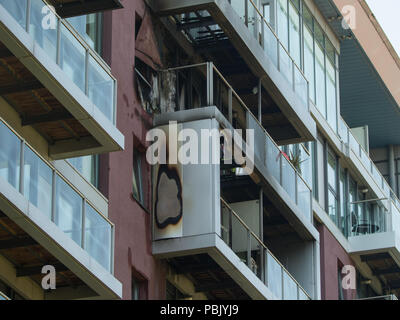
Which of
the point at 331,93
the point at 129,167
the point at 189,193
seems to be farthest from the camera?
the point at 331,93

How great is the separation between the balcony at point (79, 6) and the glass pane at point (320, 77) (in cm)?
1881

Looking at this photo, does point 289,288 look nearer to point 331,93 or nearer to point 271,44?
point 271,44

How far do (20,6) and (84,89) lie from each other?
2.69m

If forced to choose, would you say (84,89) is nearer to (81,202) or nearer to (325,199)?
(81,202)

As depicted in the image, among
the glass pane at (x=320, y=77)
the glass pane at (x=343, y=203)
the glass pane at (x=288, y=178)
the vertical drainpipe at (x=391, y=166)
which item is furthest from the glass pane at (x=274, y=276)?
the vertical drainpipe at (x=391, y=166)

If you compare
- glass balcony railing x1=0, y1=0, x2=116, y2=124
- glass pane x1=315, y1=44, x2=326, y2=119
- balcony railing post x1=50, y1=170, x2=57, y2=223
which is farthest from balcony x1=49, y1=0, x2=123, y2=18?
glass pane x1=315, y1=44, x2=326, y2=119

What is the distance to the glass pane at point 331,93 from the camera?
48.0 metres

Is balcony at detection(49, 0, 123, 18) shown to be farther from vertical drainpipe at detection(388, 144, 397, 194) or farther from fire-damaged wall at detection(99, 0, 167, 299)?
vertical drainpipe at detection(388, 144, 397, 194)

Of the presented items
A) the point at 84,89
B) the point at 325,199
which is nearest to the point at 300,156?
the point at 325,199

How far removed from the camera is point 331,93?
48.9m

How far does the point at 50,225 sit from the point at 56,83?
102 inches

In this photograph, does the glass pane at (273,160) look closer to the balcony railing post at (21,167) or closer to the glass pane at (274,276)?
the glass pane at (274,276)

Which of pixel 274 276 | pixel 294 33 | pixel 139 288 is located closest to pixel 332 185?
pixel 294 33
